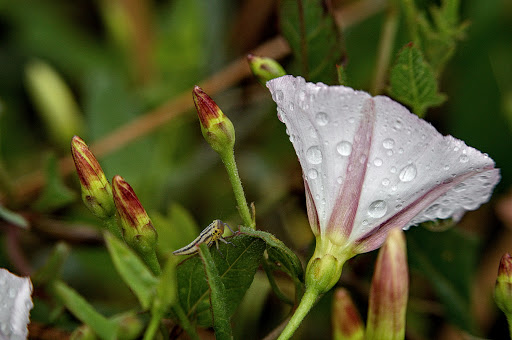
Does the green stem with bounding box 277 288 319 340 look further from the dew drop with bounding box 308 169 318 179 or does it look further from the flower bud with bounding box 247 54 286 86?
the flower bud with bounding box 247 54 286 86

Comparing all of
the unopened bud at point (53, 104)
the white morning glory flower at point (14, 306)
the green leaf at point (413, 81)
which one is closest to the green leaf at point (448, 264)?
the green leaf at point (413, 81)

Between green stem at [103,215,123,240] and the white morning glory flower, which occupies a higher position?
green stem at [103,215,123,240]

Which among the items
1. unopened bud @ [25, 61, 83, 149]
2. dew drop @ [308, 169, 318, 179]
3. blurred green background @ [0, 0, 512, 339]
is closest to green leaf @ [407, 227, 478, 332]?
blurred green background @ [0, 0, 512, 339]

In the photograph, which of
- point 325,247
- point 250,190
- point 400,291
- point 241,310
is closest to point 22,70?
point 250,190

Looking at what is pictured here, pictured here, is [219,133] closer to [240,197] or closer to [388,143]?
[240,197]

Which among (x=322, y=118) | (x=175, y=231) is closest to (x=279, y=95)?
(x=322, y=118)

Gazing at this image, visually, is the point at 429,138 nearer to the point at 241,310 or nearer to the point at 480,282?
the point at 241,310
